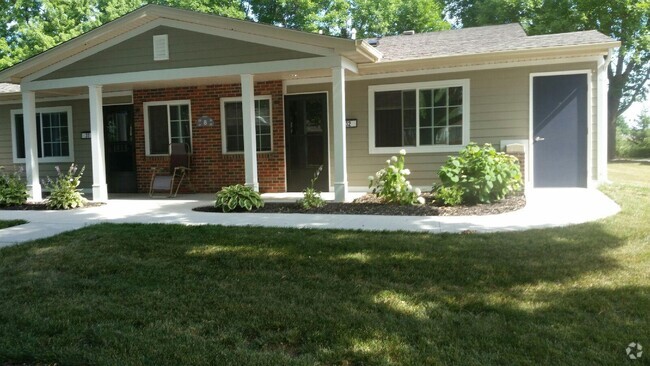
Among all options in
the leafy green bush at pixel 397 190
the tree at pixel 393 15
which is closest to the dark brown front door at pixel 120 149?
the leafy green bush at pixel 397 190

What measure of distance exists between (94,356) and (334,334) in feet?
4.45

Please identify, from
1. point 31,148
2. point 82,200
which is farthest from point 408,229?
point 31,148

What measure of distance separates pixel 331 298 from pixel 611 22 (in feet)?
80.9

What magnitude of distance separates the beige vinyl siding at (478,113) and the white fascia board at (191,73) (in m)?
1.99

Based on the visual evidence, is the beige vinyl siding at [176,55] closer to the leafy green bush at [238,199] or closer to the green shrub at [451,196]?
the leafy green bush at [238,199]

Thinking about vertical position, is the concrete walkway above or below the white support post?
below

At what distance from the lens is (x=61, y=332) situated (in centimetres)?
329

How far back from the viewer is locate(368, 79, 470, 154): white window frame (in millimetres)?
10023

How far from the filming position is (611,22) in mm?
23344

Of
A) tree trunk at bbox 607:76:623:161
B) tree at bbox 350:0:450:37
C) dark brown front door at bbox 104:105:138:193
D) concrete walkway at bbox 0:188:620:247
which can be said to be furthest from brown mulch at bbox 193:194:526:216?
tree trunk at bbox 607:76:623:161

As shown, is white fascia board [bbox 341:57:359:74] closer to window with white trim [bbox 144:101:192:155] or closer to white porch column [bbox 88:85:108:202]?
window with white trim [bbox 144:101:192:155]

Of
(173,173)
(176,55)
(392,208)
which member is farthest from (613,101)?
(176,55)

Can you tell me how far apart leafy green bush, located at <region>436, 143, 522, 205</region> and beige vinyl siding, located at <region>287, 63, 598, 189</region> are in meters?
1.51

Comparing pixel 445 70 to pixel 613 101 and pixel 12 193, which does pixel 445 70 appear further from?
pixel 613 101
